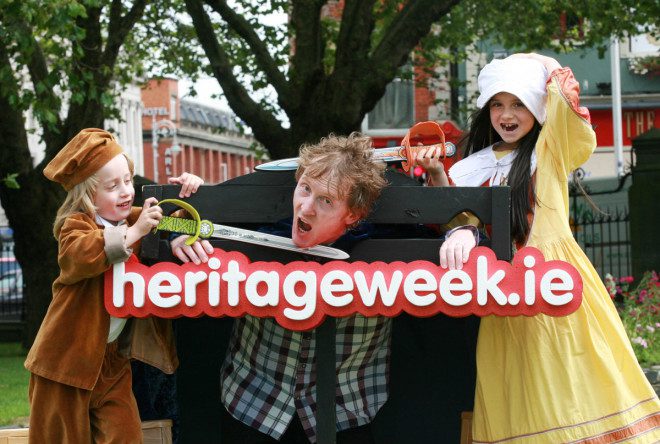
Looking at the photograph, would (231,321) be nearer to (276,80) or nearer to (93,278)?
(93,278)

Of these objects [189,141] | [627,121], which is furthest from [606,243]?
[189,141]

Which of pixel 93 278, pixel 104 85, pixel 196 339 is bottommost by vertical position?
pixel 196 339

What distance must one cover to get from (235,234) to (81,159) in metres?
0.57

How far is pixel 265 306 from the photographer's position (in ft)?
9.76

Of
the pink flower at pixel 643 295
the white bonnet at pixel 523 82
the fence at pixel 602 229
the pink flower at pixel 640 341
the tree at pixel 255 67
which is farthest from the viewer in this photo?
the fence at pixel 602 229

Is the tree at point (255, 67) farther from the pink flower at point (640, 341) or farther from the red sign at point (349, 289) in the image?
the red sign at point (349, 289)

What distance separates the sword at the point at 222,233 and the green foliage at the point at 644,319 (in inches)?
230

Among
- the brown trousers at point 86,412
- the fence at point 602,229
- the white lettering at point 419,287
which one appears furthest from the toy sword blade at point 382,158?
the fence at point 602,229

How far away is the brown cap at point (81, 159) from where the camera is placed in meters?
3.29

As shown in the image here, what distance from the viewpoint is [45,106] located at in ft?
33.1

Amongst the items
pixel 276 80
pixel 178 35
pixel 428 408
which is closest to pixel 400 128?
pixel 178 35

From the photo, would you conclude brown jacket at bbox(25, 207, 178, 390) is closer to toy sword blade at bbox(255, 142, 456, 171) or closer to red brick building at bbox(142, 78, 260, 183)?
toy sword blade at bbox(255, 142, 456, 171)

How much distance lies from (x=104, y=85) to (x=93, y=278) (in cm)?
950

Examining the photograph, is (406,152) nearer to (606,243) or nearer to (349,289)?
(349,289)
